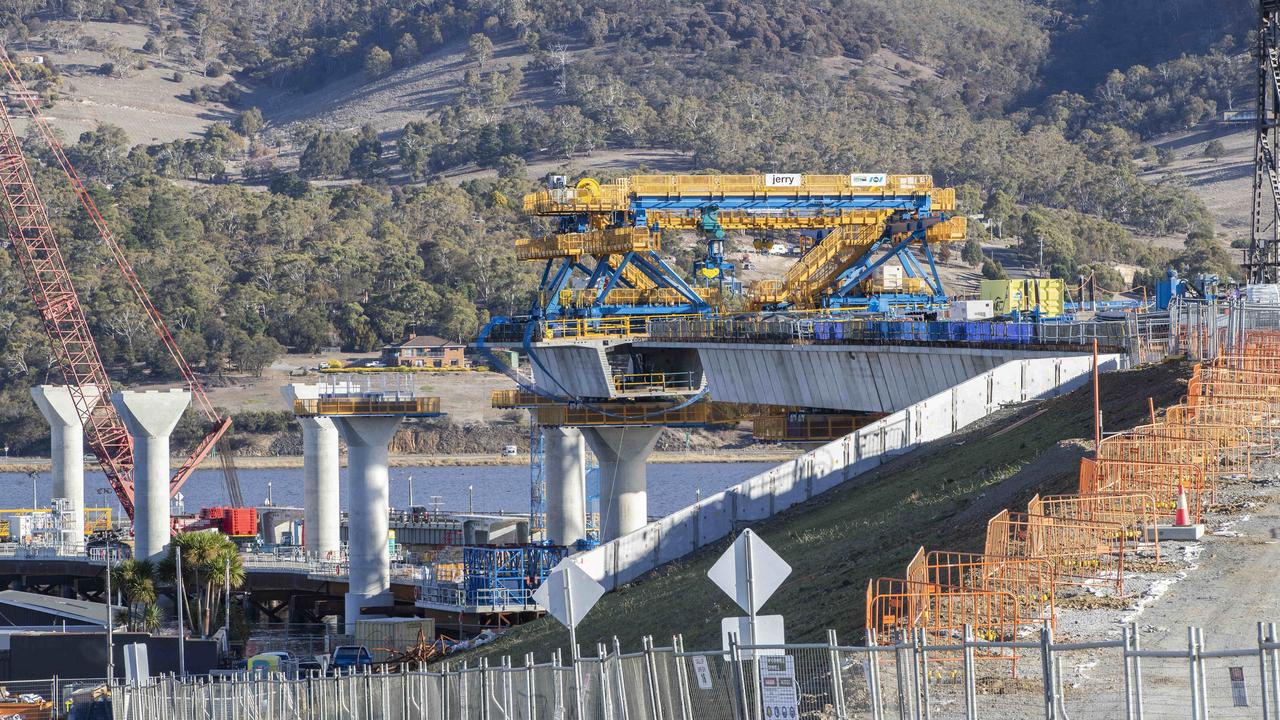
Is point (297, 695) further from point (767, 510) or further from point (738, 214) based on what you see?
point (738, 214)

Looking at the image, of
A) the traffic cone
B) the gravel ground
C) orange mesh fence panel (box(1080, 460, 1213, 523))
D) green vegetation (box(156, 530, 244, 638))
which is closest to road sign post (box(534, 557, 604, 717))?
the gravel ground

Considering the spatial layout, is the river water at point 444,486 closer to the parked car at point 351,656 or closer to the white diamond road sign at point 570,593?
the parked car at point 351,656

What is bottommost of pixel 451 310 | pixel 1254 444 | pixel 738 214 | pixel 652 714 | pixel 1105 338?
pixel 652 714

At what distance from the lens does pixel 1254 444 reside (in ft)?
109

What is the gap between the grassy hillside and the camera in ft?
97.1

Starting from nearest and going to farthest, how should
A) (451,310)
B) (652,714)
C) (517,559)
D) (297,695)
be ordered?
1. (652,714)
2. (297,695)
3. (517,559)
4. (451,310)

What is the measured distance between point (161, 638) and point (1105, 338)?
82.4 feet

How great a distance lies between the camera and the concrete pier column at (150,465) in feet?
228

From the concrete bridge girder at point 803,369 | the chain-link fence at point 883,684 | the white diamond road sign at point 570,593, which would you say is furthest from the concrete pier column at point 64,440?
the white diamond road sign at point 570,593

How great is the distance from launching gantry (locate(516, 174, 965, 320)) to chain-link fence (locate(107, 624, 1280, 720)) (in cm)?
4714

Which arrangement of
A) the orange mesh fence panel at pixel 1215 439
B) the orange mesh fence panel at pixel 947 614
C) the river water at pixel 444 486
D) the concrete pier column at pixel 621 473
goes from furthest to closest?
the river water at pixel 444 486 → the concrete pier column at pixel 621 473 → the orange mesh fence panel at pixel 1215 439 → the orange mesh fence panel at pixel 947 614

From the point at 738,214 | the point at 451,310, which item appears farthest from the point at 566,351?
the point at 451,310

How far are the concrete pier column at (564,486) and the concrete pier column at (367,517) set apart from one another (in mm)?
8582

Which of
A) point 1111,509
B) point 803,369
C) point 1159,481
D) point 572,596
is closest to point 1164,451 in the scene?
point 1159,481
